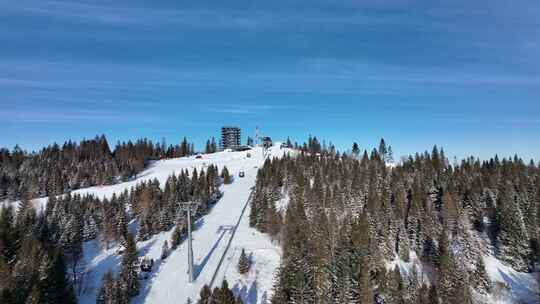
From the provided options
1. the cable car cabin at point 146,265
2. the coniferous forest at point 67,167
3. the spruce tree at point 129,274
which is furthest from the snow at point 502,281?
the coniferous forest at point 67,167

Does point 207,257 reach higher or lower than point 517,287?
higher

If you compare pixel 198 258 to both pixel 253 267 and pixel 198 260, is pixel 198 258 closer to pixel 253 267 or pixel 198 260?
pixel 198 260

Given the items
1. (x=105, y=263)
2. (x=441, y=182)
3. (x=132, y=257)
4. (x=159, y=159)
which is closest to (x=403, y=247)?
(x=441, y=182)

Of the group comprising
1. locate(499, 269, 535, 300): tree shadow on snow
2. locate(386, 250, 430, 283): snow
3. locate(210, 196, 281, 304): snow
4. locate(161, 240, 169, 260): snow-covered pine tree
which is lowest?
locate(499, 269, 535, 300): tree shadow on snow

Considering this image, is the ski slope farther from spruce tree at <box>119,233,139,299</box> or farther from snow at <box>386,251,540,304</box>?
snow at <box>386,251,540,304</box>

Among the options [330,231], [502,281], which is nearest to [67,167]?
[330,231]

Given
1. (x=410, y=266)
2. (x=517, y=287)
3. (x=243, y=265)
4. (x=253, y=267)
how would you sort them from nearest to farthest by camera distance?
(x=243, y=265) < (x=253, y=267) < (x=517, y=287) < (x=410, y=266)

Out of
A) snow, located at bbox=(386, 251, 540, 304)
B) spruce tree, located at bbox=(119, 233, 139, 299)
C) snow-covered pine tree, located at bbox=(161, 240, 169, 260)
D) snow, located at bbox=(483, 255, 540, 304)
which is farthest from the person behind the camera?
snow, located at bbox=(483, 255, 540, 304)

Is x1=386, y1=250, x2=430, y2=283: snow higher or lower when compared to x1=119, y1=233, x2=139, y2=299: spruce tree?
lower

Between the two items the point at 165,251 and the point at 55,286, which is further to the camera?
the point at 165,251

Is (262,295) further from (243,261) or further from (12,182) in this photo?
(12,182)

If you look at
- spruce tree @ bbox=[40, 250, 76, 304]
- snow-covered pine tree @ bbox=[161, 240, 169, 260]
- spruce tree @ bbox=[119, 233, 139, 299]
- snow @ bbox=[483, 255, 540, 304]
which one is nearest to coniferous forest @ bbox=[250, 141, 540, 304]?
snow @ bbox=[483, 255, 540, 304]
